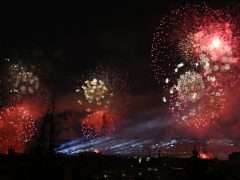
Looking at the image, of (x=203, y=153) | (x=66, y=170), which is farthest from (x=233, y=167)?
(x=203, y=153)

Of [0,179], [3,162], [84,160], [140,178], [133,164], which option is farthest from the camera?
[133,164]

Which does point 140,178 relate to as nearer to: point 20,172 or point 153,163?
point 20,172

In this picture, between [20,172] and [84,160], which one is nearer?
[20,172]

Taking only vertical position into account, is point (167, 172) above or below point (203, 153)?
below

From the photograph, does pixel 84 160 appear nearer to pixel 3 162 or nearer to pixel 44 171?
pixel 3 162

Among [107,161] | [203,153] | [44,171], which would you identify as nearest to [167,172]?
[107,161]

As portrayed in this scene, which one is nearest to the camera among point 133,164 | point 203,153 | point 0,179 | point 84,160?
point 0,179

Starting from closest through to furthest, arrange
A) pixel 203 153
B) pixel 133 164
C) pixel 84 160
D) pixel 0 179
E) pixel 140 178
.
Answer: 1. pixel 0 179
2. pixel 140 178
3. pixel 84 160
4. pixel 133 164
5. pixel 203 153

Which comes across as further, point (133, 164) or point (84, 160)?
point (133, 164)

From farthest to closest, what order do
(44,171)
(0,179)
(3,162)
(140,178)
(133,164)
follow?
1. (133,164)
2. (140,178)
3. (3,162)
4. (0,179)
5. (44,171)
